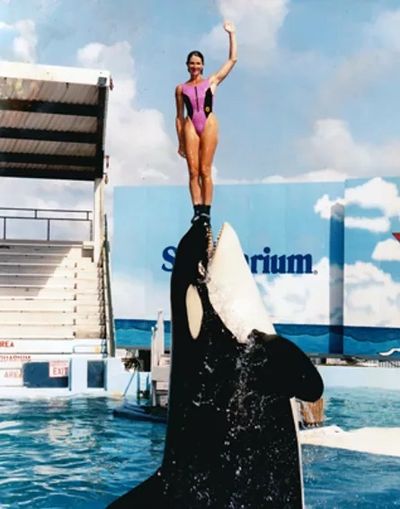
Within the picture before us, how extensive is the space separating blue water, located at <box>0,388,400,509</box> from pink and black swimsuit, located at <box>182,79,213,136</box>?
3.03 metres

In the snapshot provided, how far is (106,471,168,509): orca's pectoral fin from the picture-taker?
376 cm

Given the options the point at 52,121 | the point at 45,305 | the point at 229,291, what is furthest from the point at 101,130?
the point at 229,291

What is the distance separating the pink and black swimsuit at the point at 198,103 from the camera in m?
4.71

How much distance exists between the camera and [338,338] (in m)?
16.9

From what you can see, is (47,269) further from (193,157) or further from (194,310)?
(194,310)

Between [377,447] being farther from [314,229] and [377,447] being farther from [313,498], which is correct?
[314,229]

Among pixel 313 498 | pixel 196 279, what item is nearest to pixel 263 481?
pixel 196 279

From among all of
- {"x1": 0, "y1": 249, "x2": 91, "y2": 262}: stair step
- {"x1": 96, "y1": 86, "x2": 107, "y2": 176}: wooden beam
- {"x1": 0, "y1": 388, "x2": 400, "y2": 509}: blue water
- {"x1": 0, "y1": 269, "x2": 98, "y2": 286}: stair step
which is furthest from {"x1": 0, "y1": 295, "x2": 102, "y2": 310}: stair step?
{"x1": 0, "y1": 388, "x2": 400, "y2": 509}: blue water

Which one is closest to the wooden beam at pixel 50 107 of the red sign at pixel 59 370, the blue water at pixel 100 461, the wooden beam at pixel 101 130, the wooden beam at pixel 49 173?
the wooden beam at pixel 101 130

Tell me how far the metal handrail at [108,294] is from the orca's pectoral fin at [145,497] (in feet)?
33.1

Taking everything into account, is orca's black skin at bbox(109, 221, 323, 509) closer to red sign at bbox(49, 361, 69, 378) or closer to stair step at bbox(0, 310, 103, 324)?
red sign at bbox(49, 361, 69, 378)

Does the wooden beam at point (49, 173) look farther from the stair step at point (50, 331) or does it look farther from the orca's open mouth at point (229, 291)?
the orca's open mouth at point (229, 291)

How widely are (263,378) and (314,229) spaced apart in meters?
13.4

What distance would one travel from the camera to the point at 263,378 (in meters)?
3.93
